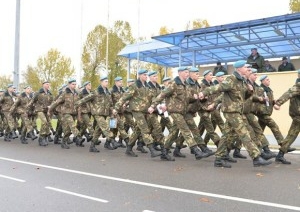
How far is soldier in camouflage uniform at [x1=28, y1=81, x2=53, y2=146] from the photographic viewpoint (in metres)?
12.6

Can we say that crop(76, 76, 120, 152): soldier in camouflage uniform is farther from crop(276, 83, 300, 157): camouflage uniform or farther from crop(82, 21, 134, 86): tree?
crop(82, 21, 134, 86): tree

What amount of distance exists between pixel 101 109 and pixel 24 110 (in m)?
3.71

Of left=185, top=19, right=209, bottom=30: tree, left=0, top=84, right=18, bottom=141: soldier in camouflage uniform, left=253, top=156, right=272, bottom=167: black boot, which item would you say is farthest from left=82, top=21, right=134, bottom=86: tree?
left=253, top=156, right=272, bottom=167: black boot

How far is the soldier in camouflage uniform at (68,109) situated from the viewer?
1192 cm

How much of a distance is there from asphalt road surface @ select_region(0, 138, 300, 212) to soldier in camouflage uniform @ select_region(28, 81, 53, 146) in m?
2.98

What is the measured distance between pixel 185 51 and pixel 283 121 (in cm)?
822

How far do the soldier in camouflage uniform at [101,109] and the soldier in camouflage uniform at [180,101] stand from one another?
2537 millimetres

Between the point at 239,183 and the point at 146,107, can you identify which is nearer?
the point at 239,183

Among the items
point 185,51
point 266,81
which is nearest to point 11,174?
point 266,81

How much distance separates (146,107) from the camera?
9711 mm

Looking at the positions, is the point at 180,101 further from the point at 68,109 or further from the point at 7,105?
the point at 7,105

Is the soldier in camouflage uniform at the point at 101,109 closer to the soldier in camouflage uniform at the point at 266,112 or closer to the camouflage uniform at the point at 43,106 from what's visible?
the camouflage uniform at the point at 43,106

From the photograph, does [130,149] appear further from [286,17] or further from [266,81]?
[286,17]

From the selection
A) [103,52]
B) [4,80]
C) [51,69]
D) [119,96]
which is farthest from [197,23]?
[4,80]
